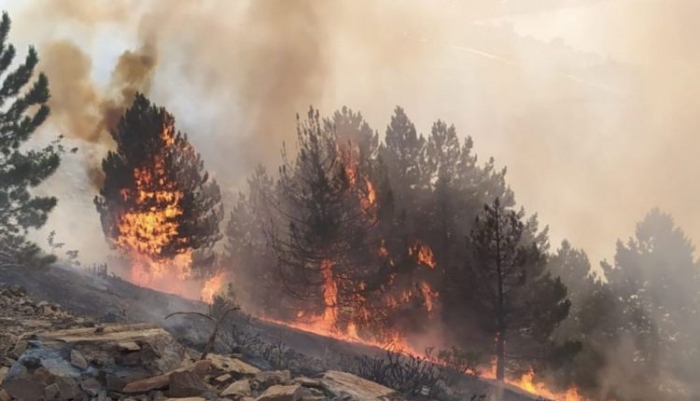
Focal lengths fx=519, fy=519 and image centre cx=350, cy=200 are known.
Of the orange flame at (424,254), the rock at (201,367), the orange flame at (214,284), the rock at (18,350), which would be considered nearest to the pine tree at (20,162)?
the rock at (18,350)

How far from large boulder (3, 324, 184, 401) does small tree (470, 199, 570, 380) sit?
18.9 meters

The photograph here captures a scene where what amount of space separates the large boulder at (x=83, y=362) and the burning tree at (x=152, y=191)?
2526cm

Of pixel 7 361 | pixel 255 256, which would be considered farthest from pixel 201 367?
pixel 255 256

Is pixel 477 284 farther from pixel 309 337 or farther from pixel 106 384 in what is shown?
pixel 106 384

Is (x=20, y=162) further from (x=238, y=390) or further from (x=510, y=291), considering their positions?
(x=510, y=291)

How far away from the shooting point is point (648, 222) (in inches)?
1377

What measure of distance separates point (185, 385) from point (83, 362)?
118 cm

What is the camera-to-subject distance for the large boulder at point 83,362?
210 inches

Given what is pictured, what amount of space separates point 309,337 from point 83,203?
47.9 meters

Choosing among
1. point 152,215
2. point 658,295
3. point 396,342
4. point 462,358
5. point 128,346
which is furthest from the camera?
point 658,295

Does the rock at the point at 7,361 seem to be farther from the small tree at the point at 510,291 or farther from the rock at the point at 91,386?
the small tree at the point at 510,291

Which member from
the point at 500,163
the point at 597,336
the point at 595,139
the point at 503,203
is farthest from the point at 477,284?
the point at 595,139

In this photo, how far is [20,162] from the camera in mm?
16516

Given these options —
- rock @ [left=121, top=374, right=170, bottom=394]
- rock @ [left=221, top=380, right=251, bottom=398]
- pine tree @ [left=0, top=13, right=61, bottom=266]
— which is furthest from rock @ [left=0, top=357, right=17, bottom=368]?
pine tree @ [left=0, top=13, right=61, bottom=266]
